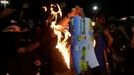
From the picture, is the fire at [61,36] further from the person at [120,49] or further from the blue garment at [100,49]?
the person at [120,49]

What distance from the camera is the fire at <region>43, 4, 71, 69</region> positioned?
5094 millimetres

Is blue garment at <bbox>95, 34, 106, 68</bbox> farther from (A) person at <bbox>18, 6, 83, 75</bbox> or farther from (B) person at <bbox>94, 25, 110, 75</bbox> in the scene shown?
(A) person at <bbox>18, 6, 83, 75</bbox>

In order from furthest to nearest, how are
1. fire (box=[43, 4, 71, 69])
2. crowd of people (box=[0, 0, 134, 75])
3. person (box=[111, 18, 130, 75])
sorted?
person (box=[111, 18, 130, 75])
fire (box=[43, 4, 71, 69])
crowd of people (box=[0, 0, 134, 75])

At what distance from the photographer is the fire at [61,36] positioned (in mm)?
5094

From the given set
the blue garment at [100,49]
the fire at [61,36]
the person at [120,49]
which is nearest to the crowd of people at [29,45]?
the blue garment at [100,49]

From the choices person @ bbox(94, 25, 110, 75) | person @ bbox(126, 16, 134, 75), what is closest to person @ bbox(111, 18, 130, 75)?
person @ bbox(126, 16, 134, 75)

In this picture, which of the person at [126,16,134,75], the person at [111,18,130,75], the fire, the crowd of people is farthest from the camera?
the person at [111,18,130,75]

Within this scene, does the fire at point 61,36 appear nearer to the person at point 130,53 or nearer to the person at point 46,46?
the person at point 46,46

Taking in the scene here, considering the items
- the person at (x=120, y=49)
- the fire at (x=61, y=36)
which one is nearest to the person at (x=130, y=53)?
the person at (x=120, y=49)

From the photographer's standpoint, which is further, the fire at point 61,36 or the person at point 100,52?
the person at point 100,52

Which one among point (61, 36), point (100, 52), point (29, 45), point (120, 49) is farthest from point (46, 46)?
point (120, 49)

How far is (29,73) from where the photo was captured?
5.37 metres

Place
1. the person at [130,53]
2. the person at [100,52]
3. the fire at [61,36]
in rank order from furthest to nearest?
the person at [130,53], the person at [100,52], the fire at [61,36]

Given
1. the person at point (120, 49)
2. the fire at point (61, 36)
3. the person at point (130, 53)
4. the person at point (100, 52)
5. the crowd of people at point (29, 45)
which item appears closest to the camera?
the crowd of people at point (29, 45)
